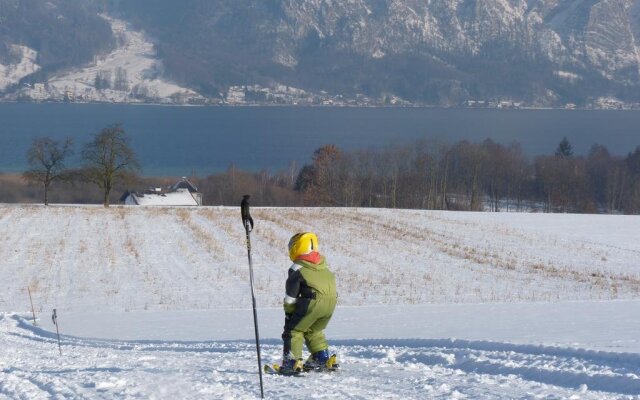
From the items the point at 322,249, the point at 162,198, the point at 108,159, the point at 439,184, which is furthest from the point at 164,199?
the point at 322,249

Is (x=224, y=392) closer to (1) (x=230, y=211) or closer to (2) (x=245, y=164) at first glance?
(1) (x=230, y=211)

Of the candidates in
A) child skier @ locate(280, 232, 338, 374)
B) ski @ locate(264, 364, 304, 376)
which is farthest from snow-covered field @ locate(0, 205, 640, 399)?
child skier @ locate(280, 232, 338, 374)

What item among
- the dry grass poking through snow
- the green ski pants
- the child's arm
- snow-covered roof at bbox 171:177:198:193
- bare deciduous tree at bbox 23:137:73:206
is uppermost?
bare deciduous tree at bbox 23:137:73:206

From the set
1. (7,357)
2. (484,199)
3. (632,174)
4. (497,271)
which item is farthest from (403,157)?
(7,357)

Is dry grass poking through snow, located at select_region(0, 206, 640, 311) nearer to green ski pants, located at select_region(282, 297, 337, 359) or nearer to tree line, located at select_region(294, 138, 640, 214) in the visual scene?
green ski pants, located at select_region(282, 297, 337, 359)

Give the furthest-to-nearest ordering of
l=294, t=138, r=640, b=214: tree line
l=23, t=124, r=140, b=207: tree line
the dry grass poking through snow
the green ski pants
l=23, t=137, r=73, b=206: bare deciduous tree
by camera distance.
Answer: l=294, t=138, r=640, b=214: tree line → l=23, t=137, r=73, b=206: bare deciduous tree → l=23, t=124, r=140, b=207: tree line → the dry grass poking through snow → the green ski pants

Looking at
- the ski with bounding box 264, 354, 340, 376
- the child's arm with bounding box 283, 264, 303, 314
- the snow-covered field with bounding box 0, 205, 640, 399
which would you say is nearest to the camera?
the snow-covered field with bounding box 0, 205, 640, 399

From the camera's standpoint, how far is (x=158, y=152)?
14000 centimetres

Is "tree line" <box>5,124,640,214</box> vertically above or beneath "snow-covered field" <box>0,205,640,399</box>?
above

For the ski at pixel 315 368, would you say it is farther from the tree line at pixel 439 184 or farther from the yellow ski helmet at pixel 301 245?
the tree line at pixel 439 184

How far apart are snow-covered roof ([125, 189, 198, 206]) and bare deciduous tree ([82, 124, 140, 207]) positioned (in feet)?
59.3

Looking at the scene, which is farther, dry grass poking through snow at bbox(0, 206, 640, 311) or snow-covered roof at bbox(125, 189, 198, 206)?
snow-covered roof at bbox(125, 189, 198, 206)

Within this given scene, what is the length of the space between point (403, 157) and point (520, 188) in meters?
12.7

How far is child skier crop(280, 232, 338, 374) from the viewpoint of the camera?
9.48m
